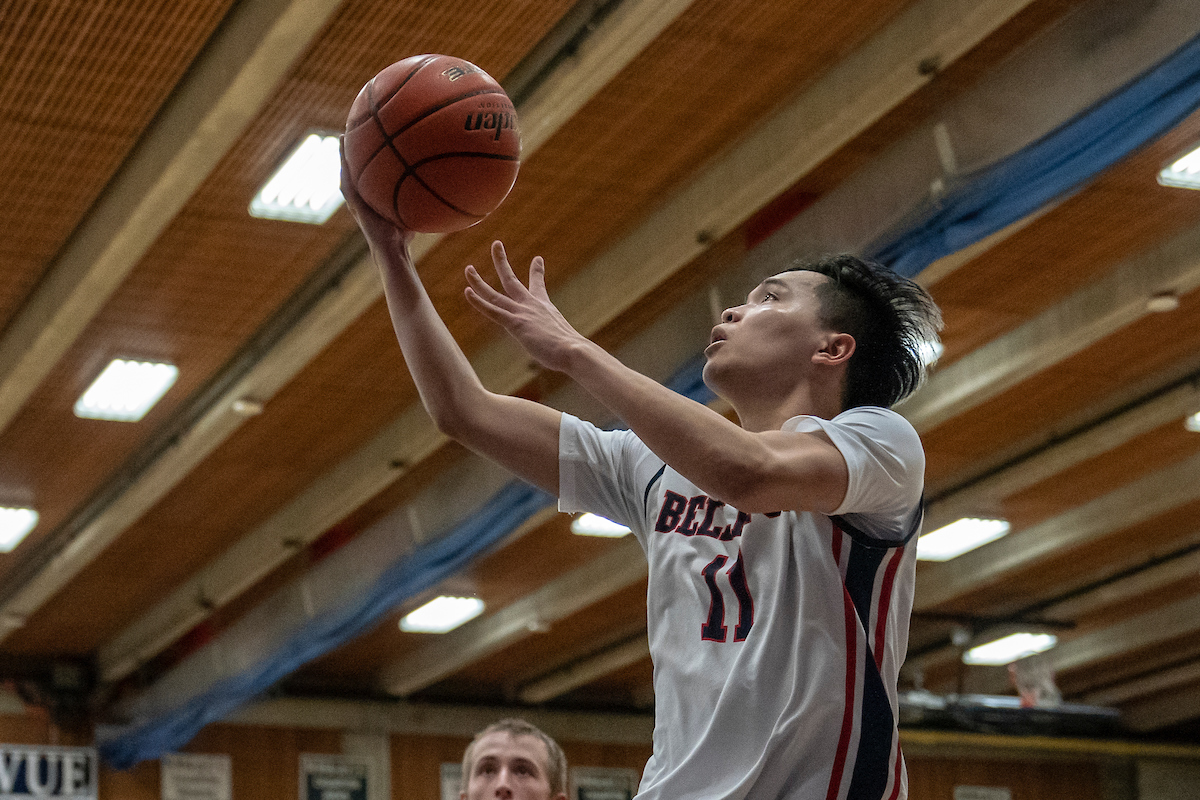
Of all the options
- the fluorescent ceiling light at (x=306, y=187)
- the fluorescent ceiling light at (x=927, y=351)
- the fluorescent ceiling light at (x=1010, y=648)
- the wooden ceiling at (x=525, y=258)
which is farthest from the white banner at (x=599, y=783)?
the fluorescent ceiling light at (x=927, y=351)

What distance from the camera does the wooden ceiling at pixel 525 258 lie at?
725 centimetres

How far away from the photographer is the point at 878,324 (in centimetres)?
318

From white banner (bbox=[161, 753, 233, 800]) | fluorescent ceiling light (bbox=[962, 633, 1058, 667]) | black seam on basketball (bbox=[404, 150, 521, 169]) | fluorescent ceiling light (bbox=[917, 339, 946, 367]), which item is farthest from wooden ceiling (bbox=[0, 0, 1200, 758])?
fluorescent ceiling light (bbox=[917, 339, 946, 367])

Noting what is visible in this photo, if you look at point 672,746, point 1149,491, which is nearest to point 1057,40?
point 672,746

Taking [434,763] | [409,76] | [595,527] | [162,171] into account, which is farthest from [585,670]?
[409,76]

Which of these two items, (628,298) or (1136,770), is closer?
(628,298)

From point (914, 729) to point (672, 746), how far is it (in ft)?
62.4

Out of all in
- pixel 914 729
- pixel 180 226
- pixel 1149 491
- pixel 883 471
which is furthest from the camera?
pixel 914 729

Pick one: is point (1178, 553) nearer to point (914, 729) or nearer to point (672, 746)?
point (914, 729)

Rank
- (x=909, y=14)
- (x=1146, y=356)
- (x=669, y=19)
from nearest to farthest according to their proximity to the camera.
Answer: (x=669, y=19), (x=909, y=14), (x=1146, y=356)

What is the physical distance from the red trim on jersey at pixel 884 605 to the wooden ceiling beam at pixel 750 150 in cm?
440

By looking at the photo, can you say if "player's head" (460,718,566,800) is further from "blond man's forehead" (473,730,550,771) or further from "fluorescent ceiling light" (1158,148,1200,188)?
"fluorescent ceiling light" (1158,148,1200,188)

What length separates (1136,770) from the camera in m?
22.5

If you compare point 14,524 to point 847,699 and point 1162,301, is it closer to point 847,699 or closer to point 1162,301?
point 1162,301
